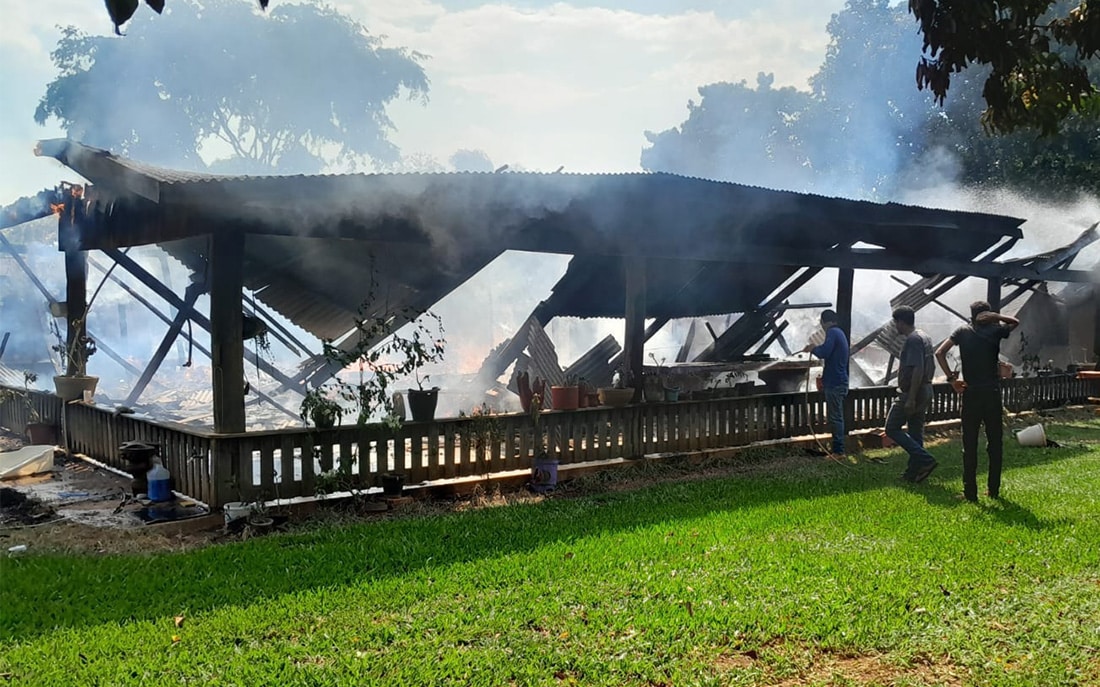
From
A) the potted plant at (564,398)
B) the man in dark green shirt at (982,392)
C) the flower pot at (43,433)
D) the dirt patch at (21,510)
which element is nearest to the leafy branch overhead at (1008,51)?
the man in dark green shirt at (982,392)

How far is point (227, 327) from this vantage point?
7125mm

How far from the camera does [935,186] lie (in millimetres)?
31016

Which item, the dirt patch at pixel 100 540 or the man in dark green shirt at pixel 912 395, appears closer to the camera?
the dirt patch at pixel 100 540

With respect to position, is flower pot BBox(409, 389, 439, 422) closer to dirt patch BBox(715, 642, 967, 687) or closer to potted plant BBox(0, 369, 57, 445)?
dirt patch BBox(715, 642, 967, 687)

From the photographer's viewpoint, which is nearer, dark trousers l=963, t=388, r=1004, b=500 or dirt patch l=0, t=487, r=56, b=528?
dirt patch l=0, t=487, r=56, b=528

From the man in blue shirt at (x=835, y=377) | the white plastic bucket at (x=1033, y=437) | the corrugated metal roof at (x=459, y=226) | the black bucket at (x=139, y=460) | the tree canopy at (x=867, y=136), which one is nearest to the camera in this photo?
the black bucket at (x=139, y=460)

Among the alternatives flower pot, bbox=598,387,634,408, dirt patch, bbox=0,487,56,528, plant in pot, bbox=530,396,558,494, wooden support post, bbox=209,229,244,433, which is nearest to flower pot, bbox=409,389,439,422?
plant in pot, bbox=530,396,558,494

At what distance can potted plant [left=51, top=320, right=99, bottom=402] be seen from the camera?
9922 mm

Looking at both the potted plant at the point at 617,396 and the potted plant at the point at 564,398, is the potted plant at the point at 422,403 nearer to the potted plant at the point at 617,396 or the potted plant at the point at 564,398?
the potted plant at the point at 564,398

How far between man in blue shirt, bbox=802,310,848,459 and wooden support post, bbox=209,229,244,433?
24.7ft

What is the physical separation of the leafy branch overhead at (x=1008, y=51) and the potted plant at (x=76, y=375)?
10.4m

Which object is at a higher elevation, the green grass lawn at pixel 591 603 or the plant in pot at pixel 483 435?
the plant in pot at pixel 483 435

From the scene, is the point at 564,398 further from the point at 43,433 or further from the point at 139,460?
the point at 43,433

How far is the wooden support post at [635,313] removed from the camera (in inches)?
396
